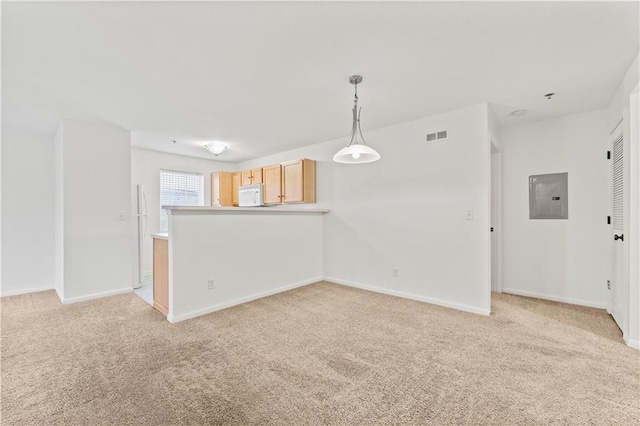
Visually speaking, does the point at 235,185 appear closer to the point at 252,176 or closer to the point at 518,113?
the point at 252,176

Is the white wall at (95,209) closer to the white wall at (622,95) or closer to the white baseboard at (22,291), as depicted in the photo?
the white baseboard at (22,291)

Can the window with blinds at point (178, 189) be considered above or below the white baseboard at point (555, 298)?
above

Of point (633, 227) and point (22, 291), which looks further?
point (22, 291)

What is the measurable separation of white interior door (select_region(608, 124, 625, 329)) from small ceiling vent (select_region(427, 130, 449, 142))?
5.19 ft

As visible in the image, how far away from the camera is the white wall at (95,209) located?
147 inches

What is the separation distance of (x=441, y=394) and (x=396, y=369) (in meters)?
0.36

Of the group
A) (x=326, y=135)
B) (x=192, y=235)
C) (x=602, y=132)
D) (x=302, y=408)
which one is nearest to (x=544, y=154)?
(x=602, y=132)

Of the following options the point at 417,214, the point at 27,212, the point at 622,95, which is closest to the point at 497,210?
the point at 417,214

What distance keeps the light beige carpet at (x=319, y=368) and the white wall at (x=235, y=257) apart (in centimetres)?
30

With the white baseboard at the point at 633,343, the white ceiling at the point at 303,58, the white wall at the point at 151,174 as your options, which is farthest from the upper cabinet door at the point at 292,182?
the white baseboard at the point at 633,343

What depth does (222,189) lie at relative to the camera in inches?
244

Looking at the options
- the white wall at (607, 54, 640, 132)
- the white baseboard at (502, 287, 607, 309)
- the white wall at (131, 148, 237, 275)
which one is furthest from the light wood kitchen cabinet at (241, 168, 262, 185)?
the white wall at (607, 54, 640, 132)

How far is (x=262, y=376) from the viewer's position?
→ 2035 mm

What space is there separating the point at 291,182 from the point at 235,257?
198 cm
